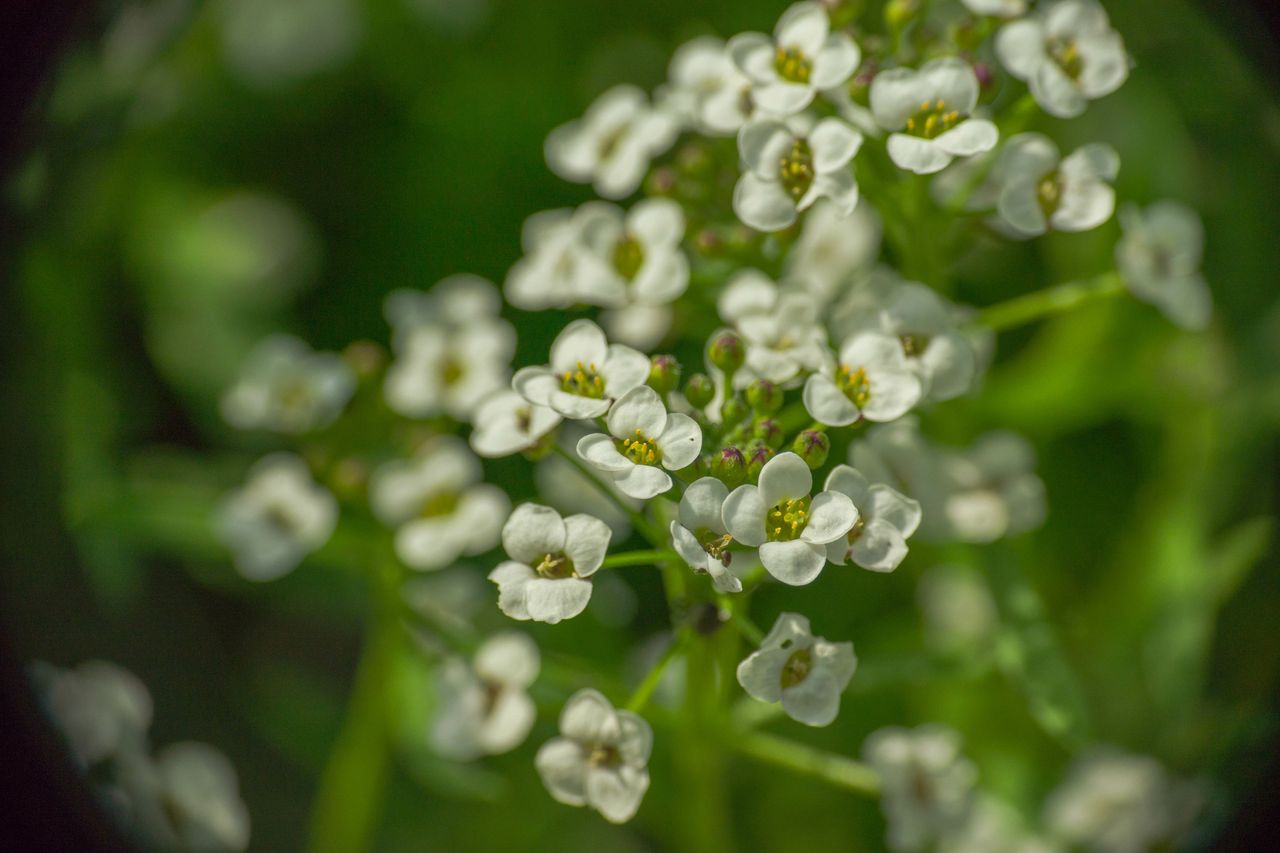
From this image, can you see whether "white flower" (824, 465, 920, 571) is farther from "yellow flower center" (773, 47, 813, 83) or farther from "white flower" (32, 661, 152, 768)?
"white flower" (32, 661, 152, 768)

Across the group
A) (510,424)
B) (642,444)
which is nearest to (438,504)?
(510,424)

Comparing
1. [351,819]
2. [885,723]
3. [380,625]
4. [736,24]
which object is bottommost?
[885,723]

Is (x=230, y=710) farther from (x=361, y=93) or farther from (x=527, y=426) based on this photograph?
(x=361, y=93)

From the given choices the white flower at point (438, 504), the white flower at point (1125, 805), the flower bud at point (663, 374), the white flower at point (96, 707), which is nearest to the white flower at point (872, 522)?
the flower bud at point (663, 374)

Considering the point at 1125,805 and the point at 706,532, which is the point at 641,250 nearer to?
the point at 706,532

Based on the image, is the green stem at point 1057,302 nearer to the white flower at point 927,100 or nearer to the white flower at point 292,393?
the white flower at point 927,100

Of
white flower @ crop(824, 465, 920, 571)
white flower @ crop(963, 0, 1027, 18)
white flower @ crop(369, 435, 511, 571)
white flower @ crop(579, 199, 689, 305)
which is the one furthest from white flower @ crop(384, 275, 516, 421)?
white flower @ crop(963, 0, 1027, 18)

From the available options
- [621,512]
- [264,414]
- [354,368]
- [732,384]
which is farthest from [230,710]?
[732,384]
